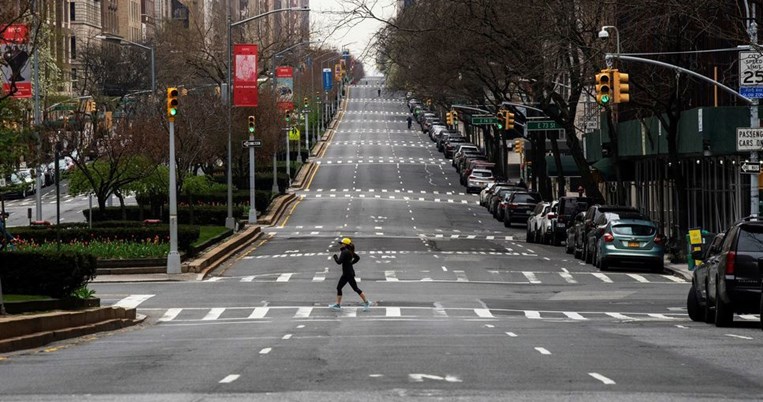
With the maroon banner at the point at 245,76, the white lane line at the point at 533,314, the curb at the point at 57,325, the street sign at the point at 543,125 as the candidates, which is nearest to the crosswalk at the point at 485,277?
the white lane line at the point at 533,314

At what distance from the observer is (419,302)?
32.1m

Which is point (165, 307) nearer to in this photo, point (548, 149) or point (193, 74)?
point (193, 74)

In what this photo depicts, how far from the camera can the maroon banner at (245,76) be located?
183 feet

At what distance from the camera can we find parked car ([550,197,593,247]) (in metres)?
53.9

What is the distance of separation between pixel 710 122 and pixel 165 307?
2041 centimetres

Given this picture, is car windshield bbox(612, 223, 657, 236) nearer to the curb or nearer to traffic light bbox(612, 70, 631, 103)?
traffic light bbox(612, 70, 631, 103)

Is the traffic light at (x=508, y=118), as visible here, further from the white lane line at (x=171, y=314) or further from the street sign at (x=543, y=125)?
the white lane line at (x=171, y=314)

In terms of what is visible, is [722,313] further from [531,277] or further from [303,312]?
[531,277]

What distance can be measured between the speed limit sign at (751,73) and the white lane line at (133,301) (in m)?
15.0

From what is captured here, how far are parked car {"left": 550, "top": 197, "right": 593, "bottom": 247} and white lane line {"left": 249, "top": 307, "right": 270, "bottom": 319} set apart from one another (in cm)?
2419

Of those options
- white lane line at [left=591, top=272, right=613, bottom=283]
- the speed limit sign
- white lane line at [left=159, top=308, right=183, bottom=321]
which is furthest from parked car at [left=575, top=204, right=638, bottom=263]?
white lane line at [left=159, top=308, right=183, bottom=321]

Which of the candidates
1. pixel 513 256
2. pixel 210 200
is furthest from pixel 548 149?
pixel 513 256

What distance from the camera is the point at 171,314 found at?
3058 cm

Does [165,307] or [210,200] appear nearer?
[165,307]
